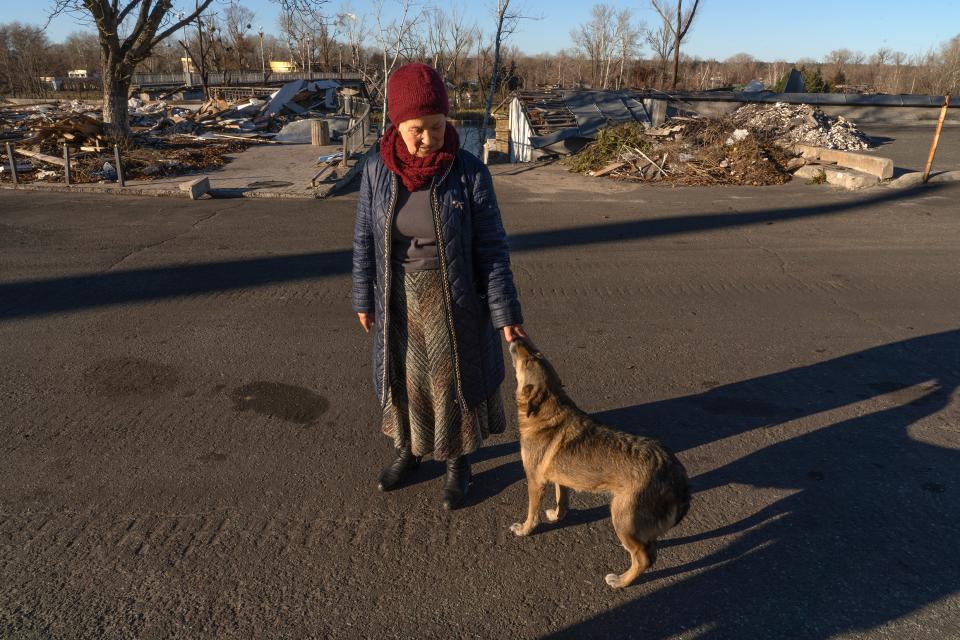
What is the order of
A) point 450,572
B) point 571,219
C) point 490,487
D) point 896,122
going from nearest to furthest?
point 450,572 < point 490,487 < point 571,219 < point 896,122

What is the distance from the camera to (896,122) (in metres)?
23.5

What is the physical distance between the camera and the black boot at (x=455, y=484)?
10.9 ft

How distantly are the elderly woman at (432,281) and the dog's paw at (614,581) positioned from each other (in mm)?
893

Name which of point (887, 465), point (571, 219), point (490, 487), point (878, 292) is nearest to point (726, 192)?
point (571, 219)

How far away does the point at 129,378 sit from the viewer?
187 inches

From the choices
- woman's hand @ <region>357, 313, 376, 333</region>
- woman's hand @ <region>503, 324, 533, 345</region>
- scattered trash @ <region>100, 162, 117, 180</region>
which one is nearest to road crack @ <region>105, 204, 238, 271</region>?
scattered trash @ <region>100, 162, 117, 180</region>

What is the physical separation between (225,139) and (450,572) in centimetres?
2075

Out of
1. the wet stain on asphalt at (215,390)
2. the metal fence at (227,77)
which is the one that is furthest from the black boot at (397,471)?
the metal fence at (227,77)

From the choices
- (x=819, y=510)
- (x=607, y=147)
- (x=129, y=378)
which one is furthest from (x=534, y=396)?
(x=607, y=147)

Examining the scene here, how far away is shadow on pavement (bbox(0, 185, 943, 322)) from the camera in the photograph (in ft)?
20.9

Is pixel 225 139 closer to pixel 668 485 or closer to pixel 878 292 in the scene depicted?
pixel 878 292

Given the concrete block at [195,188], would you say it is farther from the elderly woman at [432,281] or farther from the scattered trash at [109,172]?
the elderly woman at [432,281]

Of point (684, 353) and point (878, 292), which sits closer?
point (684, 353)

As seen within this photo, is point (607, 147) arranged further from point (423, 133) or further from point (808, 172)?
point (423, 133)
